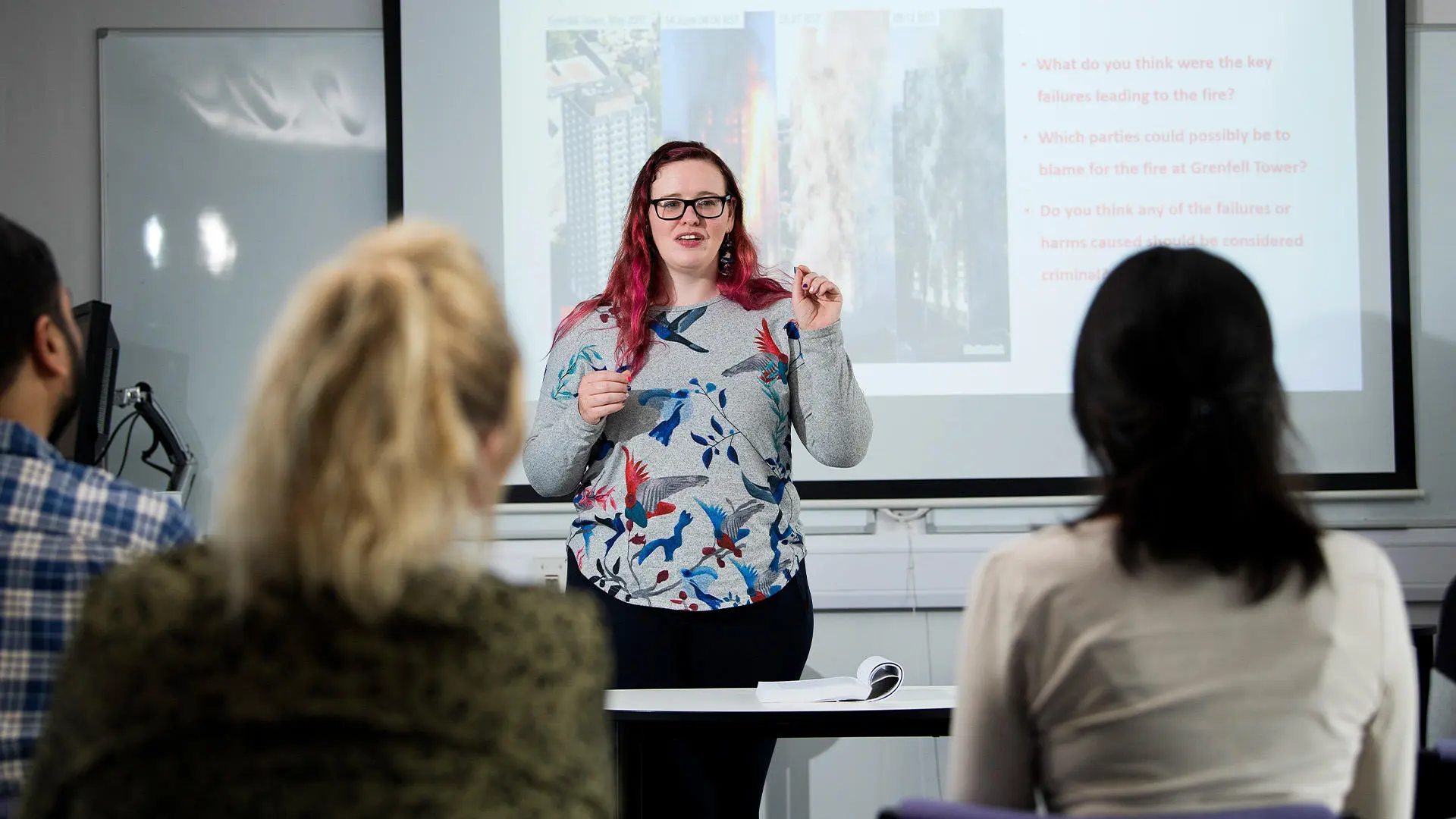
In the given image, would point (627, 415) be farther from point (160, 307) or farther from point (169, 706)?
point (160, 307)

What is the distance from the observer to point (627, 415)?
6.79 ft

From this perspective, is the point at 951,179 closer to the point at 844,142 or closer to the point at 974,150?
the point at 974,150

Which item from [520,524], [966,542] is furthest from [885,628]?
[520,524]

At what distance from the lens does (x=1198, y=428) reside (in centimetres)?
101

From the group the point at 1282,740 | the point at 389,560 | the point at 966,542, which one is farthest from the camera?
the point at 966,542

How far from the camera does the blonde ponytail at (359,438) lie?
763mm

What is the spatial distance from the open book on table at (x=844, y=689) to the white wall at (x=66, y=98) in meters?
2.20

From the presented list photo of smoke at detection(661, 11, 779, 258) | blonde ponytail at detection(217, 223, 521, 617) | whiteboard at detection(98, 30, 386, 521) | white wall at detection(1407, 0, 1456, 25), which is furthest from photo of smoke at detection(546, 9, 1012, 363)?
blonde ponytail at detection(217, 223, 521, 617)

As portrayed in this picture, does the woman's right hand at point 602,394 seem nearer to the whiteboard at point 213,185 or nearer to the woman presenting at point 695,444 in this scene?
the woman presenting at point 695,444

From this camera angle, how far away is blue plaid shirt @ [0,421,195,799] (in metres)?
1.10

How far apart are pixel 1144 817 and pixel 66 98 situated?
10.5ft

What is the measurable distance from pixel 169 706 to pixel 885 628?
2.38 meters

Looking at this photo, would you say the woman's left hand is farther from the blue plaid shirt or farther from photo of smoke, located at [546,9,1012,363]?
the blue plaid shirt

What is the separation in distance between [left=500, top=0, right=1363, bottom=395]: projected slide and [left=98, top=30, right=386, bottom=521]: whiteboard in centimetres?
49
